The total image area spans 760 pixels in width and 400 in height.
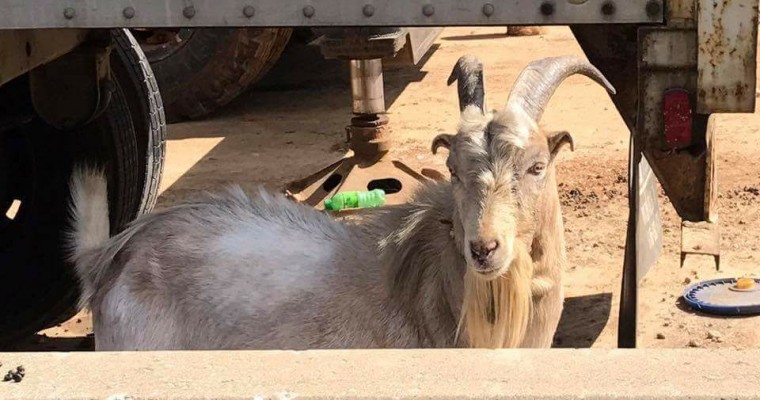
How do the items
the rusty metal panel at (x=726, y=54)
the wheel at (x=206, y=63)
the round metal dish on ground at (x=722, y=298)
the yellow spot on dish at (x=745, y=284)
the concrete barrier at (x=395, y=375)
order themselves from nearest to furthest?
the concrete barrier at (x=395, y=375) → the rusty metal panel at (x=726, y=54) → the round metal dish on ground at (x=722, y=298) → the yellow spot on dish at (x=745, y=284) → the wheel at (x=206, y=63)

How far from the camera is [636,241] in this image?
458 cm

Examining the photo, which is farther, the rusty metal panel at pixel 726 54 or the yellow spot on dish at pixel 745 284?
the yellow spot on dish at pixel 745 284

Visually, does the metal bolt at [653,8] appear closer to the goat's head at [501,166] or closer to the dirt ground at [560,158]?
the goat's head at [501,166]

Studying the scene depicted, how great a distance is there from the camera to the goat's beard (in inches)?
153

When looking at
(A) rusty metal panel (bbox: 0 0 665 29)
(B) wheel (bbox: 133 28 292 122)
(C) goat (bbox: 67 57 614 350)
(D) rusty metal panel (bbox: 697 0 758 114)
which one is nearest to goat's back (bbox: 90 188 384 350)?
(C) goat (bbox: 67 57 614 350)

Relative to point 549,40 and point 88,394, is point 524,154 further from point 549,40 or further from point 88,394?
point 549,40

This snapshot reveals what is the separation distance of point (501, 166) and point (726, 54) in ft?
2.98

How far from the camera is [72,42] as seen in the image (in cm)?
439

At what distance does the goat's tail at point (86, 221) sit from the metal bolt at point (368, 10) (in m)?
1.79

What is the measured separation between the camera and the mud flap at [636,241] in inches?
180

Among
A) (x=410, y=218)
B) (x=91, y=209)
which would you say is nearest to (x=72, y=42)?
(x=91, y=209)

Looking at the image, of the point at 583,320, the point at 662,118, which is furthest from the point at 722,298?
the point at 662,118

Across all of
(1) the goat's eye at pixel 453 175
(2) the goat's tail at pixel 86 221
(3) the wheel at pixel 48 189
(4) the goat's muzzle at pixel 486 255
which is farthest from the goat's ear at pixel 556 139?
(3) the wheel at pixel 48 189

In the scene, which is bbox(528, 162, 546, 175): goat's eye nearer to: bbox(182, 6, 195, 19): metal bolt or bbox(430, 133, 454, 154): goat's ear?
bbox(430, 133, 454, 154): goat's ear
